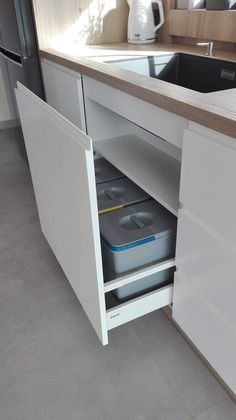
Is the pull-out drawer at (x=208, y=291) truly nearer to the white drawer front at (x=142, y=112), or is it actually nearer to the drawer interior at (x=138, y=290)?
the drawer interior at (x=138, y=290)

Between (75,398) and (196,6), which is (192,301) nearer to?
(75,398)

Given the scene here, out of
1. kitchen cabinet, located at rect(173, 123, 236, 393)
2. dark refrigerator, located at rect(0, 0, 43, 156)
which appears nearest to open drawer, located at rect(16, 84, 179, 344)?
kitchen cabinet, located at rect(173, 123, 236, 393)

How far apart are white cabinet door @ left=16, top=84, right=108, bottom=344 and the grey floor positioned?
0.18 m

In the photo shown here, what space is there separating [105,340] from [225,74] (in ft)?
3.21

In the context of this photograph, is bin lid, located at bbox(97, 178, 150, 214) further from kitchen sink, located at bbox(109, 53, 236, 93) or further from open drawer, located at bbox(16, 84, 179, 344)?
kitchen sink, located at bbox(109, 53, 236, 93)

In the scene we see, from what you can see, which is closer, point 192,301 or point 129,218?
point 192,301

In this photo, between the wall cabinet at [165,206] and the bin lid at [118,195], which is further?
the bin lid at [118,195]

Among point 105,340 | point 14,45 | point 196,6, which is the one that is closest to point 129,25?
point 196,6

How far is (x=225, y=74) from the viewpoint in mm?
1179

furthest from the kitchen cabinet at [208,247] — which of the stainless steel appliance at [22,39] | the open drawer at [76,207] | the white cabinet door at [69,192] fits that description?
the stainless steel appliance at [22,39]

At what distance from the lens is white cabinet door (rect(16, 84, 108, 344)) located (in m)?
0.75

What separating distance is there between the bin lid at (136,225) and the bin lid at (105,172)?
10.5 inches

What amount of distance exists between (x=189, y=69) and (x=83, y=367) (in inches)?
46.9

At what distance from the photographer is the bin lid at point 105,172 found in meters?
1.40
